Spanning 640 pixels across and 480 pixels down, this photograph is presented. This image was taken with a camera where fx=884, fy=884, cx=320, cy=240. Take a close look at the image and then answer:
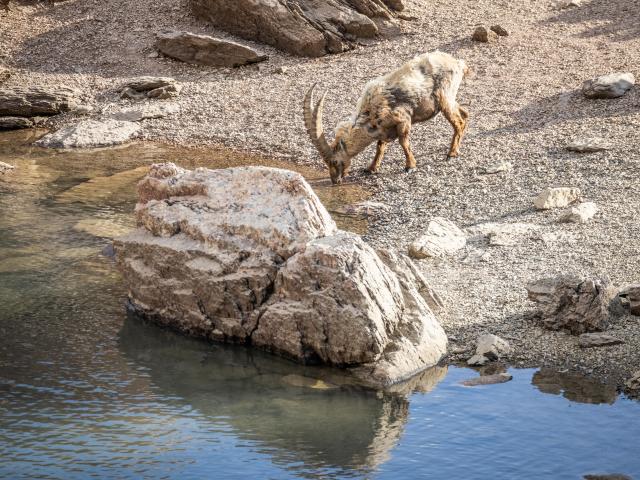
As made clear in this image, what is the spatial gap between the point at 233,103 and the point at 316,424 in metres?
13.1

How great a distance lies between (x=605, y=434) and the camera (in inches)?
305

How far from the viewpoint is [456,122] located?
1588cm

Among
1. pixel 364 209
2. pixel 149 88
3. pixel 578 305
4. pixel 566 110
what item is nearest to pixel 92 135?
pixel 149 88

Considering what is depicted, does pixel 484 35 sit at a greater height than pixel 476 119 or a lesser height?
greater

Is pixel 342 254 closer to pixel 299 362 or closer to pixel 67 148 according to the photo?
pixel 299 362

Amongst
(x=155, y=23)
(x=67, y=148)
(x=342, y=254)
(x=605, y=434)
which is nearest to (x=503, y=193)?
(x=342, y=254)

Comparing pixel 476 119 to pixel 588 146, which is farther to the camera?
pixel 476 119

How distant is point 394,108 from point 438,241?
12.6 ft

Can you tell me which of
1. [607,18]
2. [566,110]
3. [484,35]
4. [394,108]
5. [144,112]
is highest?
[607,18]

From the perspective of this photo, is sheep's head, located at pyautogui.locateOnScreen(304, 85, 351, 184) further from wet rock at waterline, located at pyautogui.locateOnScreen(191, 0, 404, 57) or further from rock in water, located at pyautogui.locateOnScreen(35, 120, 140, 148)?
wet rock at waterline, located at pyautogui.locateOnScreen(191, 0, 404, 57)

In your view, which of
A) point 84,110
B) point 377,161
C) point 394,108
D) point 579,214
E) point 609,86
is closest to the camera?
point 579,214

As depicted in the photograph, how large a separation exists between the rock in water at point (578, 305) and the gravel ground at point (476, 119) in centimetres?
17

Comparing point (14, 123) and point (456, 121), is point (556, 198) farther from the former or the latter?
point (14, 123)

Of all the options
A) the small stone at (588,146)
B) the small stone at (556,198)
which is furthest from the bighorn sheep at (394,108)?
the small stone at (556,198)
